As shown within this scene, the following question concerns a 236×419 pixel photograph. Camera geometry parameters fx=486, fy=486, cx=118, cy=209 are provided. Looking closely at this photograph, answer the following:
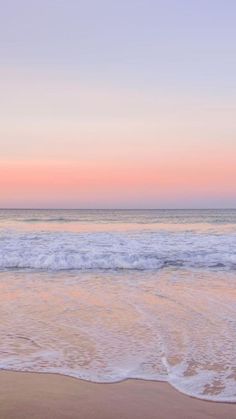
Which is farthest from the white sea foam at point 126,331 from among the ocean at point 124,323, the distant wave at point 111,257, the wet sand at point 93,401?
the distant wave at point 111,257

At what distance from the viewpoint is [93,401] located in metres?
4.08

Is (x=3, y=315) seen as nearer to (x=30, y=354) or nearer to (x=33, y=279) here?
(x=30, y=354)

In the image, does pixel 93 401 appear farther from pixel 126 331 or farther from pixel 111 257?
pixel 111 257

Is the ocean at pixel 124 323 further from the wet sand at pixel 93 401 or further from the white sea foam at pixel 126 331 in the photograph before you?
the wet sand at pixel 93 401

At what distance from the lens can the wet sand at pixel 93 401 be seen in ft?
12.4

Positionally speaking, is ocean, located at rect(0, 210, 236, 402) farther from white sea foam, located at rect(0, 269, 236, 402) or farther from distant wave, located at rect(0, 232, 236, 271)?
distant wave, located at rect(0, 232, 236, 271)

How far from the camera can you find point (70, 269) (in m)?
13.1

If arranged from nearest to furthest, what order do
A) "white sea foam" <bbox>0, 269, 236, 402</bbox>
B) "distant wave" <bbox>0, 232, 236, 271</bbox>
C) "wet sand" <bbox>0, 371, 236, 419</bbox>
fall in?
"wet sand" <bbox>0, 371, 236, 419</bbox>, "white sea foam" <bbox>0, 269, 236, 402</bbox>, "distant wave" <bbox>0, 232, 236, 271</bbox>

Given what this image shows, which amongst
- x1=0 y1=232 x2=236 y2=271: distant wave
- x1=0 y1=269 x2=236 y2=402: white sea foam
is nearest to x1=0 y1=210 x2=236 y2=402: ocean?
x1=0 y1=269 x2=236 y2=402: white sea foam

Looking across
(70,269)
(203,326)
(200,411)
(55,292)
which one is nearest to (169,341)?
(203,326)

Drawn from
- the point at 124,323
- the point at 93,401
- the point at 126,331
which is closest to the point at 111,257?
the point at 124,323

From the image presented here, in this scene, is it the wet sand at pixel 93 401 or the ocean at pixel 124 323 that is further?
the ocean at pixel 124 323

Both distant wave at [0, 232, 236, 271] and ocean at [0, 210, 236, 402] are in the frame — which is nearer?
ocean at [0, 210, 236, 402]

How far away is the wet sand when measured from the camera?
3787mm
